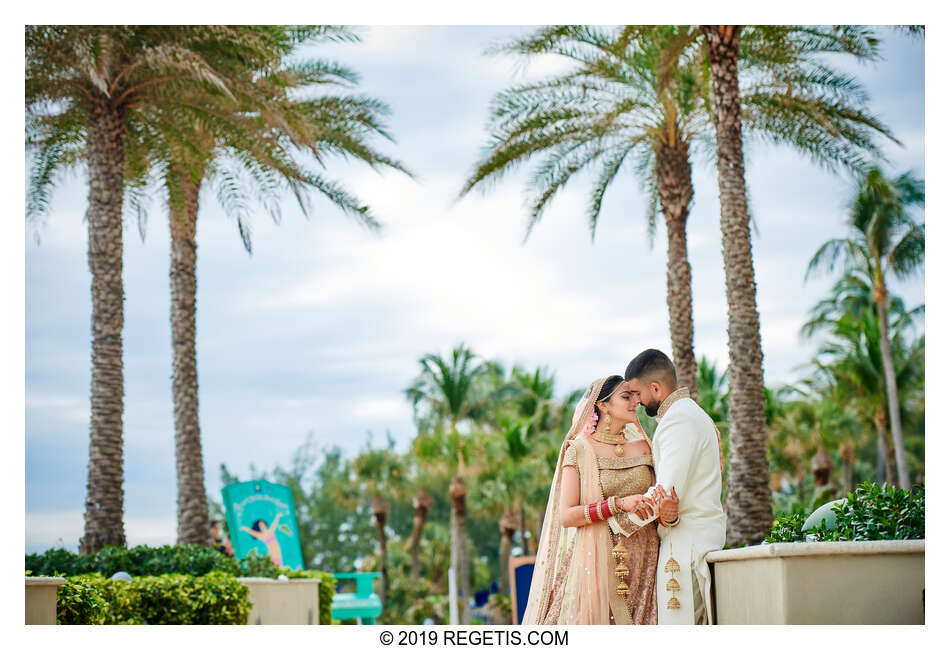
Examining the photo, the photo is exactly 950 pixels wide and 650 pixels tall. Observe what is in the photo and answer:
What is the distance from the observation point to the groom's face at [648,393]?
6152 millimetres

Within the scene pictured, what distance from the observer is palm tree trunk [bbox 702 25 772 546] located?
12406mm

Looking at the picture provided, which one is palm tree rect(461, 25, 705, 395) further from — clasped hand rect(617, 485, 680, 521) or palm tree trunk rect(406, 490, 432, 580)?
palm tree trunk rect(406, 490, 432, 580)

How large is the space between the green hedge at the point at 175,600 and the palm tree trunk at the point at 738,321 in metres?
6.24

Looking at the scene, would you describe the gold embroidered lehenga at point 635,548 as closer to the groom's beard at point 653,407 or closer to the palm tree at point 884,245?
the groom's beard at point 653,407

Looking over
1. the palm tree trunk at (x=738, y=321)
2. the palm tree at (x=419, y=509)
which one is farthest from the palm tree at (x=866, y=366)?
the palm tree trunk at (x=738, y=321)

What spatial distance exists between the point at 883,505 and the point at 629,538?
1.55 m

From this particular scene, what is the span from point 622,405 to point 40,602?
3997 mm

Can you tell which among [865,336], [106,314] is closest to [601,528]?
[106,314]

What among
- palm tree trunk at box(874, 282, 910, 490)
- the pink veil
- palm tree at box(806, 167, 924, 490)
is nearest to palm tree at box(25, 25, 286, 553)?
the pink veil

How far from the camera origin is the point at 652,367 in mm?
6184

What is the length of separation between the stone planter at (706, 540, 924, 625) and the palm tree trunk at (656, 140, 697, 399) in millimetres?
10505

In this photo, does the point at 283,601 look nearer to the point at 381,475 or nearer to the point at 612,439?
the point at 612,439
